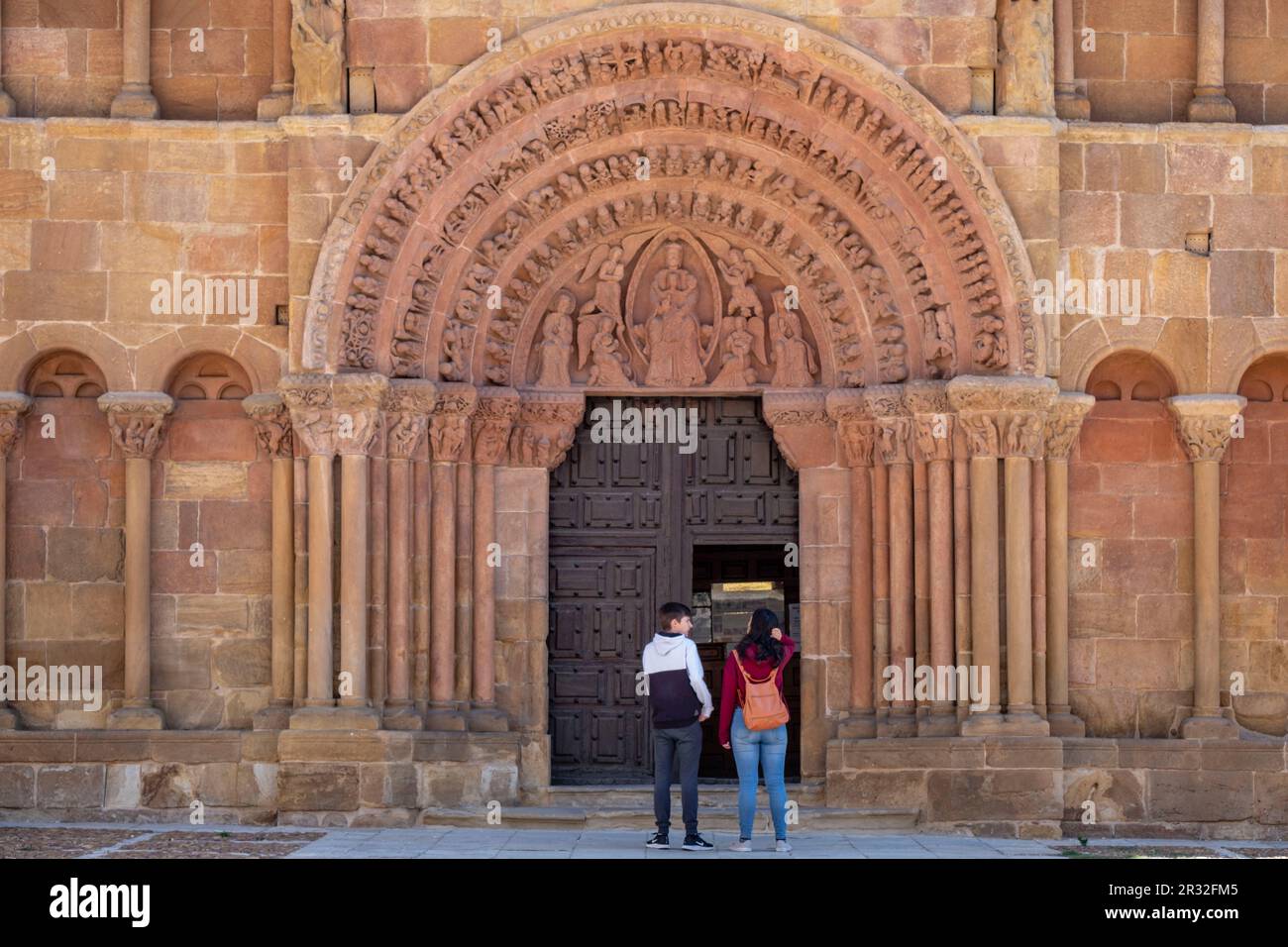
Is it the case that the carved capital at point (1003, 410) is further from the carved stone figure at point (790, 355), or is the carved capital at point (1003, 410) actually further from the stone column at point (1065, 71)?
the stone column at point (1065, 71)

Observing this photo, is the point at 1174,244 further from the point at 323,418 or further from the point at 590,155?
the point at 323,418

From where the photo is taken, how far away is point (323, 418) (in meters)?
16.1

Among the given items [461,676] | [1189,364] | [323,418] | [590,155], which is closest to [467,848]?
[461,676]

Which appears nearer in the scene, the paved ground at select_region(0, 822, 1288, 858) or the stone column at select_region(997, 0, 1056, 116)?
the paved ground at select_region(0, 822, 1288, 858)

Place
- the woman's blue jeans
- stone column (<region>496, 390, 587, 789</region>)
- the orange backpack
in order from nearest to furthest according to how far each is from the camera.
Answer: the orange backpack
the woman's blue jeans
stone column (<region>496, 390, 587, 789</region>)

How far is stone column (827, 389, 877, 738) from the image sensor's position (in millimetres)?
16844

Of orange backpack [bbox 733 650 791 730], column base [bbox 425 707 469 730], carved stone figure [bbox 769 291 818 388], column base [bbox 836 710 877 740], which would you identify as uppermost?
carved stone figure [bbox 769 291 818 388]

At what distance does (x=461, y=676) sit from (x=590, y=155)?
4.31m

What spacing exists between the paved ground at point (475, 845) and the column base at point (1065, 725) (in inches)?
39.4

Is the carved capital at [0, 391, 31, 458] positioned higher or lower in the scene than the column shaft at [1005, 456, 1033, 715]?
higher

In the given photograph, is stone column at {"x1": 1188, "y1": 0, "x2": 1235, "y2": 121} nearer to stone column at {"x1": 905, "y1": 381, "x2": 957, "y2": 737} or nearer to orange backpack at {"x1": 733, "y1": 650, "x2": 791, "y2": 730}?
stone column at {"x1": 905, "y1": 381, "x2": 957, "y2": 737}

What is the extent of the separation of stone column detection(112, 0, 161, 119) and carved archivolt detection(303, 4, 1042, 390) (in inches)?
78.5

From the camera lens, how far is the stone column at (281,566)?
53.8 feet

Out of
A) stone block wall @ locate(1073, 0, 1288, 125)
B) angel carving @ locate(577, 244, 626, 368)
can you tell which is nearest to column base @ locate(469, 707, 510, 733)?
angel carving @ locate(577, 244, 626, 368)
